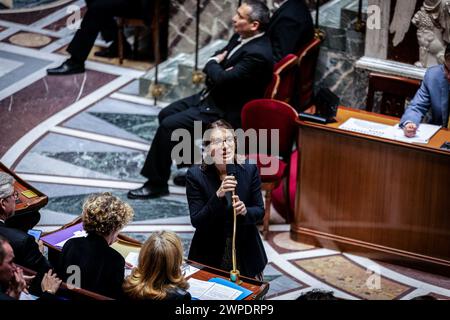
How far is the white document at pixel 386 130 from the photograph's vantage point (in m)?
5.86

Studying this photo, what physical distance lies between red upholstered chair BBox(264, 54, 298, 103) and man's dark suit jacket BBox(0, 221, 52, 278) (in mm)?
2488

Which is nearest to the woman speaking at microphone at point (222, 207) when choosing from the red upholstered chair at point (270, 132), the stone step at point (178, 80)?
the red upholstered chair at point (270, 132)

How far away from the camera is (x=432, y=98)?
238 inches

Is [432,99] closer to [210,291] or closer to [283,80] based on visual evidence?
[283,80]

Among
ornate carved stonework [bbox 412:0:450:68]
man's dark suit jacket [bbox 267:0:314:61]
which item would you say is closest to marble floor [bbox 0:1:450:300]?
man's dark suit jacket [bbox 267:0:314:61]

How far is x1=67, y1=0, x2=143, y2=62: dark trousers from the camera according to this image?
8.47 m

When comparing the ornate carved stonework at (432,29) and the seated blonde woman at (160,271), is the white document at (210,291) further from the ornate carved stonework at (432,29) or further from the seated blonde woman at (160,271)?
the ornate carved stonework at (432,29)

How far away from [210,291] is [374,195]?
→ 72.2 inches

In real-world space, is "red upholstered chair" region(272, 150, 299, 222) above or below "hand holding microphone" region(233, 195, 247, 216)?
below

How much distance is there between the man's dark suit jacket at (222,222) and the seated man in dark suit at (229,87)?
1.65 m

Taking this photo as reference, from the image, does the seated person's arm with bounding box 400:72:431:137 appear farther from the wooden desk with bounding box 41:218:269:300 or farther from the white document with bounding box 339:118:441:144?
the wooden desk with bounding box 41:218:269:300

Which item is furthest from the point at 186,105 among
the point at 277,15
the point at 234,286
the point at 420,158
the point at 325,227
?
the point at 234,286

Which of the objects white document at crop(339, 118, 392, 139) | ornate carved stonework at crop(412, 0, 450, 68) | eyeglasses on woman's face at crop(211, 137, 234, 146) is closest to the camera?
eyeglasses on woman's face at crop(211, 137, 234, 146)

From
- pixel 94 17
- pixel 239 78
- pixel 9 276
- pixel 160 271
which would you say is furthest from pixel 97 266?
pixel 94 17
